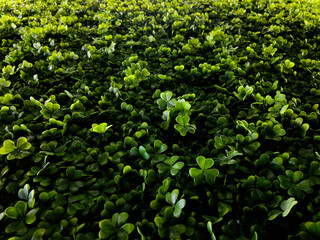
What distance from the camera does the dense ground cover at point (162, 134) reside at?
129 cm

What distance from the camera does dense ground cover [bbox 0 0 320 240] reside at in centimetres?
129

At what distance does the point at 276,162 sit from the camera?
4.83ft

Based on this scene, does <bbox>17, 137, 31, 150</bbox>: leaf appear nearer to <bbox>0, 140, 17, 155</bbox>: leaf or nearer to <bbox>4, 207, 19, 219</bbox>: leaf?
<bbox>0, 140, 17, 155</bbox>: leaf

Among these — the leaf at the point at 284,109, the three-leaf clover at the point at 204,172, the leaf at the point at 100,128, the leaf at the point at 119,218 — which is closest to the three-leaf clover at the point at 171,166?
the three-leaf clover at the point at 204,172

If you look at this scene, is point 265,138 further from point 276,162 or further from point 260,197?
point 260,197

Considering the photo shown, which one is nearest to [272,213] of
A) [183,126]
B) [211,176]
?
[211,176]

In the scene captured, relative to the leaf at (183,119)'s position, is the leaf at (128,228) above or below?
below

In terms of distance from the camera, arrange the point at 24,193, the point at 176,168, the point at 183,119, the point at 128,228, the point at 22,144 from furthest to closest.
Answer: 1. the point at 183,119
2. the point at 22,144
3. the point at 176,168
4. the point at 24,193
5. the point at 128,228

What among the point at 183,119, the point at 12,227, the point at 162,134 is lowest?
the point at 12,227

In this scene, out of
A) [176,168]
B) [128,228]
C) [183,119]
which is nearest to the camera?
[128,228]

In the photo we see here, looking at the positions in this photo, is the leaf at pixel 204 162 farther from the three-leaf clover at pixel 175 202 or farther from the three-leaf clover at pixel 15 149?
the three-leaf clover at pixel 15 149

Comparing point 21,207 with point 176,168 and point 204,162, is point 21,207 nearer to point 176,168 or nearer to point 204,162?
point 176,168

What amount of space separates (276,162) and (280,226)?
1.38ft

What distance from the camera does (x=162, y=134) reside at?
1882 millimetres
